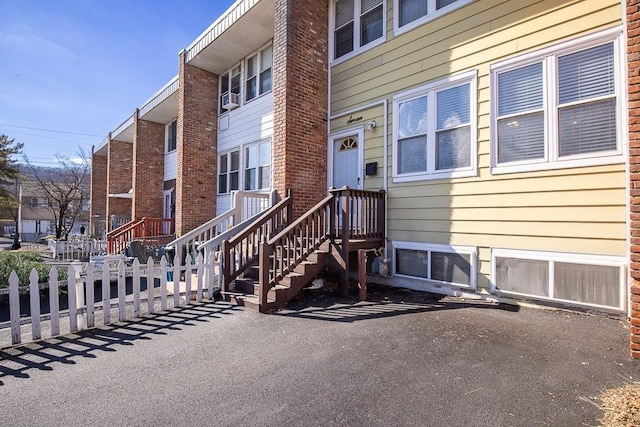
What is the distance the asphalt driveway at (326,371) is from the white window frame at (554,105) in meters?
2.11

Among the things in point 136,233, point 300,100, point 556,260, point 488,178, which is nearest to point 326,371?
point 556,260

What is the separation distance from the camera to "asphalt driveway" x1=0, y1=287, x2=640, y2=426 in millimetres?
2471

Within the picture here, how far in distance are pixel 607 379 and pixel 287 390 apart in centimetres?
273

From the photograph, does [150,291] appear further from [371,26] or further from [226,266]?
[371,26]

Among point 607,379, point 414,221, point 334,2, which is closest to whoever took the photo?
point 607,379

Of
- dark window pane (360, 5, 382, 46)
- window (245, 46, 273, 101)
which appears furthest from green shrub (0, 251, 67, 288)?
dark window pane (360, 5, 382, 46)

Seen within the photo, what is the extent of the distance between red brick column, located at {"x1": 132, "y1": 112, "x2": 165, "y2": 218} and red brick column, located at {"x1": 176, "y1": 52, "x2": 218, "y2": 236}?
5.67 m

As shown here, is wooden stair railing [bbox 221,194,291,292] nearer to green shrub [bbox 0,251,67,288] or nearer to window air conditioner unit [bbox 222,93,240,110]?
green shrub [bbox 0,251,67,288]

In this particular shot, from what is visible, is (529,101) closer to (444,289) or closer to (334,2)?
(444,289)

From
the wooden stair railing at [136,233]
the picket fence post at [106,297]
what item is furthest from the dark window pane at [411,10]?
the wooden stair railing at [136,233]

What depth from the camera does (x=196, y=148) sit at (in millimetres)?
11859

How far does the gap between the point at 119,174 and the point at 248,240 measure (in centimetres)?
1764

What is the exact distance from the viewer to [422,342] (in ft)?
12.6

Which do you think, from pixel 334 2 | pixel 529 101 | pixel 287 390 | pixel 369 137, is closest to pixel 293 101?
pixel 369 137
